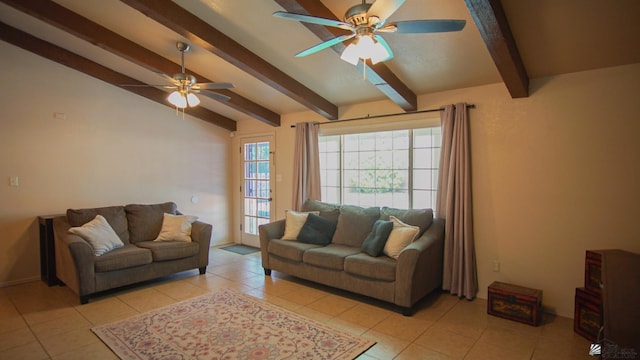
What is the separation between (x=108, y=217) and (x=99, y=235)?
22.6 inches

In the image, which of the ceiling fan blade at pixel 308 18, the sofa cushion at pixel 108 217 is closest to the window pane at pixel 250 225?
the sofa cushion at pixel 108 217

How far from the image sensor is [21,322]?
316 centimetres

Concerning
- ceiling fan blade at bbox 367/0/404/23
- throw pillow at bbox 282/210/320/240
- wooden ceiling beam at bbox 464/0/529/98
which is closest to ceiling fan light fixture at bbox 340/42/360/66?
ceiling fan blade at bbox 367/0/404/23

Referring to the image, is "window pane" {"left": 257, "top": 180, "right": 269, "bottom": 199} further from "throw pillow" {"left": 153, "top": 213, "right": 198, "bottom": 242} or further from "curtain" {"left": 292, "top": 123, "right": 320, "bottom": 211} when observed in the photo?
"throw pillow" {"left": 153, "top": 213, "right": 198, "bottom": 242}

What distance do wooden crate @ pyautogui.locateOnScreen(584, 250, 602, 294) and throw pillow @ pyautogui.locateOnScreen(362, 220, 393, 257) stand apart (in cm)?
179

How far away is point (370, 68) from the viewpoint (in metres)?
3.40

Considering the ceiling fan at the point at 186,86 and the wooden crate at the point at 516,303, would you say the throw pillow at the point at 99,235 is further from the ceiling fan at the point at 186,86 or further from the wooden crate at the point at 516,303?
the wooden crate at the point at 516,303

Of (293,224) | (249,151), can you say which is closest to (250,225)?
(249,151)

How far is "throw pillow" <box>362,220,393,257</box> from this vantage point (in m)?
3.71

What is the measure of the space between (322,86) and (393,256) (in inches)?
Result: 91.4

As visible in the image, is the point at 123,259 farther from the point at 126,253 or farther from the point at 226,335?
the point at 226,335

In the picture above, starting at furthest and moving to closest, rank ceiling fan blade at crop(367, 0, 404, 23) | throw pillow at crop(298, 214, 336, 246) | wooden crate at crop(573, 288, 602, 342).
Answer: throw pillow at crop(298, 214, 336, 246) → wooden crate at crop(573, 288, 602, 342) → ceiling fan blade at crop(367, 0, 404, 23)

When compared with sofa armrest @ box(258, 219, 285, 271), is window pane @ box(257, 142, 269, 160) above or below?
above

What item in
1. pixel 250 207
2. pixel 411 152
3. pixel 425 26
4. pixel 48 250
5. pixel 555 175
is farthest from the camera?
pixel 250 207
